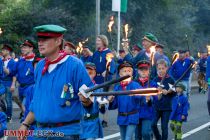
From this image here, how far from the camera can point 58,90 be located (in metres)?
5.34

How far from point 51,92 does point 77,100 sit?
26cm

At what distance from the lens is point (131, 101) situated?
8664 millimetres

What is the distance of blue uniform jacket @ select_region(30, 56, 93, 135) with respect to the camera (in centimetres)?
533

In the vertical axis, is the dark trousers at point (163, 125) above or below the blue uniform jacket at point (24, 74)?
below

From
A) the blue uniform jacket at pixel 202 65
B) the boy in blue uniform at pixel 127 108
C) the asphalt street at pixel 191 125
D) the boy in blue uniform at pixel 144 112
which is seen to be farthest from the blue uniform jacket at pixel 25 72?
the blue uniform jacket at pixel 202 65

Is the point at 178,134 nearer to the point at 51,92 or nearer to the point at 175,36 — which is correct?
the point at 51,92

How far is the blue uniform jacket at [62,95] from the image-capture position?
5332mm

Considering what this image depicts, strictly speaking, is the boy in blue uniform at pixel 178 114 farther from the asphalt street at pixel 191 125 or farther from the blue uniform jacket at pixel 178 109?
the asphalt street at pixel 191 125

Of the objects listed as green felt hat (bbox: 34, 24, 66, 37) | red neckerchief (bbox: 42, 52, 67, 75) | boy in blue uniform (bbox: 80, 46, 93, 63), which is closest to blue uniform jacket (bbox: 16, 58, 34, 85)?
boy in blue uniform (bbox: 80, 46, 93, 63)

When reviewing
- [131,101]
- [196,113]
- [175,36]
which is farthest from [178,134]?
[175,36]

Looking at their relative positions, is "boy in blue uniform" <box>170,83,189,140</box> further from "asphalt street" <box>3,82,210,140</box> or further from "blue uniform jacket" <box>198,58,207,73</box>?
"blue uniform jacket" <box>198,58,207,73</box>

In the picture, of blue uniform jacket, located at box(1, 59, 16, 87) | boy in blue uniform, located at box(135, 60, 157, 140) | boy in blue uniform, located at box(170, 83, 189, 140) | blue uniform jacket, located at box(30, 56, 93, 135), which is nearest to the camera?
blue uniform jacket, located at box(30, 56, 93, 135)

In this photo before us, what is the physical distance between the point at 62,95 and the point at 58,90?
0.06 meters

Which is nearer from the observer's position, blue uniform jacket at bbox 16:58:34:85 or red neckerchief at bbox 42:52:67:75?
red neckerchief at bbox 42:52:67:75
